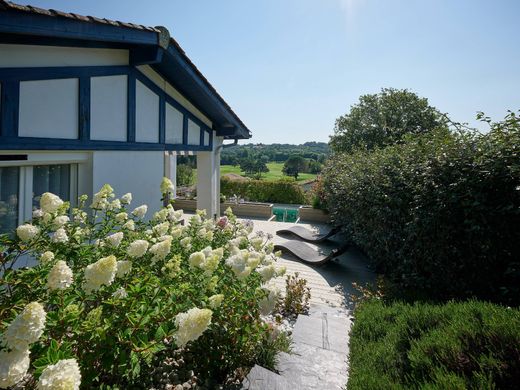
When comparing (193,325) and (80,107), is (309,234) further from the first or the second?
(193,325)

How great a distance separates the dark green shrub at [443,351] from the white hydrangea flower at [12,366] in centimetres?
219

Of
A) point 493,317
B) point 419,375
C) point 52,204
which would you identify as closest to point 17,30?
point 52,204

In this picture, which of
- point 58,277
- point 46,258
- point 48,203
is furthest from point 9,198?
point 58,277

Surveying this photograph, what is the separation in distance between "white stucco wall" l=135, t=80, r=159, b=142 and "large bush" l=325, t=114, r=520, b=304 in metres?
5.62

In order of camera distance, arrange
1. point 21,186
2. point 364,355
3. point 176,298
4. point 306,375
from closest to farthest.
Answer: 1. point 176,298
2. point 364,355
3. point 306,375
4. point 21,186

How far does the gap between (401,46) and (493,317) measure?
8963 mm

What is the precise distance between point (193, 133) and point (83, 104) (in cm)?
468

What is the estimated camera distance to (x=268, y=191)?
2197 centimetres

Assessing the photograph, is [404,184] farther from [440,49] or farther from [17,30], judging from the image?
[17,30]

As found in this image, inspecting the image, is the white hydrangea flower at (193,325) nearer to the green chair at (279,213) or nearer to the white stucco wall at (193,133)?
the white stucco wall at (193,133)

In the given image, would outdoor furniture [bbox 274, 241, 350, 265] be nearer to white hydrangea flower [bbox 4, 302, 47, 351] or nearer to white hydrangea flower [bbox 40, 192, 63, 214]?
white hydrangea flower [bbox 40, 192, 63, 214]

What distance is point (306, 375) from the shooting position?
3.35 meters

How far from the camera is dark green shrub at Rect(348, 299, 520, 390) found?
208cm

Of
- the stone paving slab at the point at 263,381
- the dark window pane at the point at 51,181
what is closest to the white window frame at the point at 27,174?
the dark window pane at the point at 51,181
